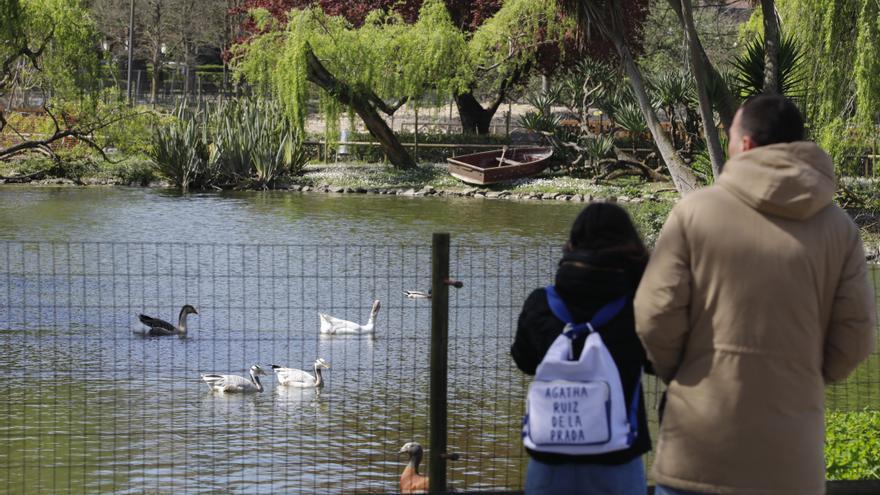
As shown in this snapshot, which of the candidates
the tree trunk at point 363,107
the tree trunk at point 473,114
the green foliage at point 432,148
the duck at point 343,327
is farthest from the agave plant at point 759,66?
the tree trunk at point 473,114

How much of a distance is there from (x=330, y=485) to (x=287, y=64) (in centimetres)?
2819

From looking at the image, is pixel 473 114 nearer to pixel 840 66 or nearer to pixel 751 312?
pixel 840 66

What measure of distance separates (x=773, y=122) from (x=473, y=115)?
40162 mm

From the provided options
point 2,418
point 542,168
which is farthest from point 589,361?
point 542,168

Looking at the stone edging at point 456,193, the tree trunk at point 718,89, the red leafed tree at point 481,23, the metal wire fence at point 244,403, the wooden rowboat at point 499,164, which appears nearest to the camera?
the metal wire fence at point 244,403

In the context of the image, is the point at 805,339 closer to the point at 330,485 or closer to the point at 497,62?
the point at 330,485

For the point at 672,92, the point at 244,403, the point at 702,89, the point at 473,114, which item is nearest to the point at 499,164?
the point at 672,92

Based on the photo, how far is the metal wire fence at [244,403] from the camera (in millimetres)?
8680

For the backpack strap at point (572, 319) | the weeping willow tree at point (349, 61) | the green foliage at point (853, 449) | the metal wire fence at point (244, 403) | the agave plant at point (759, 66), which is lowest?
the metal wire fence at point (244, 403)

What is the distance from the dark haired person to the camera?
3.97 metres

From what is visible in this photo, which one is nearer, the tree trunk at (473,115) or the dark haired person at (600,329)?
the dark haired person at (600,329)

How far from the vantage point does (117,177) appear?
3609 centimetres

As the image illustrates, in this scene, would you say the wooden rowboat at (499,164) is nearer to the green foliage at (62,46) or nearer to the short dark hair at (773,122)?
the green foliage at (62,46)

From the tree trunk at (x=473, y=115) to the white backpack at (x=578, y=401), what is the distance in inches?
1559
